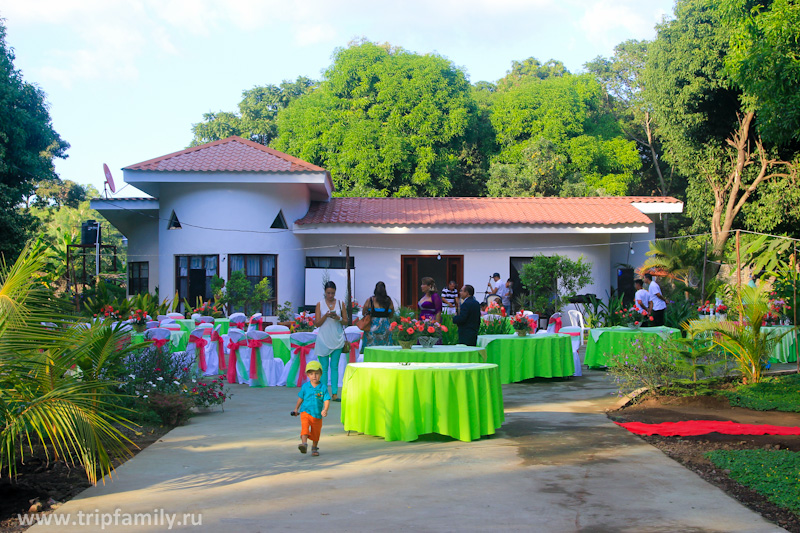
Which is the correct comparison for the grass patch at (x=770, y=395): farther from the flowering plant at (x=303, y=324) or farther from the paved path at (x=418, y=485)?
the flowering plant at (x=303, y=324)

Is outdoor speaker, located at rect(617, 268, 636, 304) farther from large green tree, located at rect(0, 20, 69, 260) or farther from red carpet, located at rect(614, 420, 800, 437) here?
large green tree, located at rect(0, 20, 69, 260)

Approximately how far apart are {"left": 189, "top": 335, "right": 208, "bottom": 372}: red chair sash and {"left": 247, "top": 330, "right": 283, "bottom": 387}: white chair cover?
1236mm

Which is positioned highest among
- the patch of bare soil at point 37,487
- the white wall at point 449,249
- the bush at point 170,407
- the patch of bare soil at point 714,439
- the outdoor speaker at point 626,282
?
the white wall at point 449,249

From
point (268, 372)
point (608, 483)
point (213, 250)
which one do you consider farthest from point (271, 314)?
point (608, 483)

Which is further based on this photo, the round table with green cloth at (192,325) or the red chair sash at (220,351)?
the round table with green cloth at (192,325)

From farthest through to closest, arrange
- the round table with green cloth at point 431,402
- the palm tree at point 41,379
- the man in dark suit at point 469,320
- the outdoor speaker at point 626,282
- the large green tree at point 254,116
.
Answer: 1. the large green tree at point 254,116
2. the outdoor speaker at point 626,282
3. the man in dark suit at point 469,320
4. the round table with green cloth at point 431,402
5. the palm tree at point 41,379

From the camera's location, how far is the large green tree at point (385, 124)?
33.5m

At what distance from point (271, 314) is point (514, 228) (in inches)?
285

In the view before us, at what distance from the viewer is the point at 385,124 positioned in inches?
1367

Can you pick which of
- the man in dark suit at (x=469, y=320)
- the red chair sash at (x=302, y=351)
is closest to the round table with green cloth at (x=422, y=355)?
the man in dark suit at (x=469, y=320)

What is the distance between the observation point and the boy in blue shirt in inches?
267

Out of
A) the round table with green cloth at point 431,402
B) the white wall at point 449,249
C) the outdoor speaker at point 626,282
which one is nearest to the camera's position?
the round table with green cloth at point 431,402

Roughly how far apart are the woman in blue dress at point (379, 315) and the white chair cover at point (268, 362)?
1.59 m

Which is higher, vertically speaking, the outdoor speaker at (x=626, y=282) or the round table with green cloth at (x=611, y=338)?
the outdoor speaker at (x=626, y=282)
